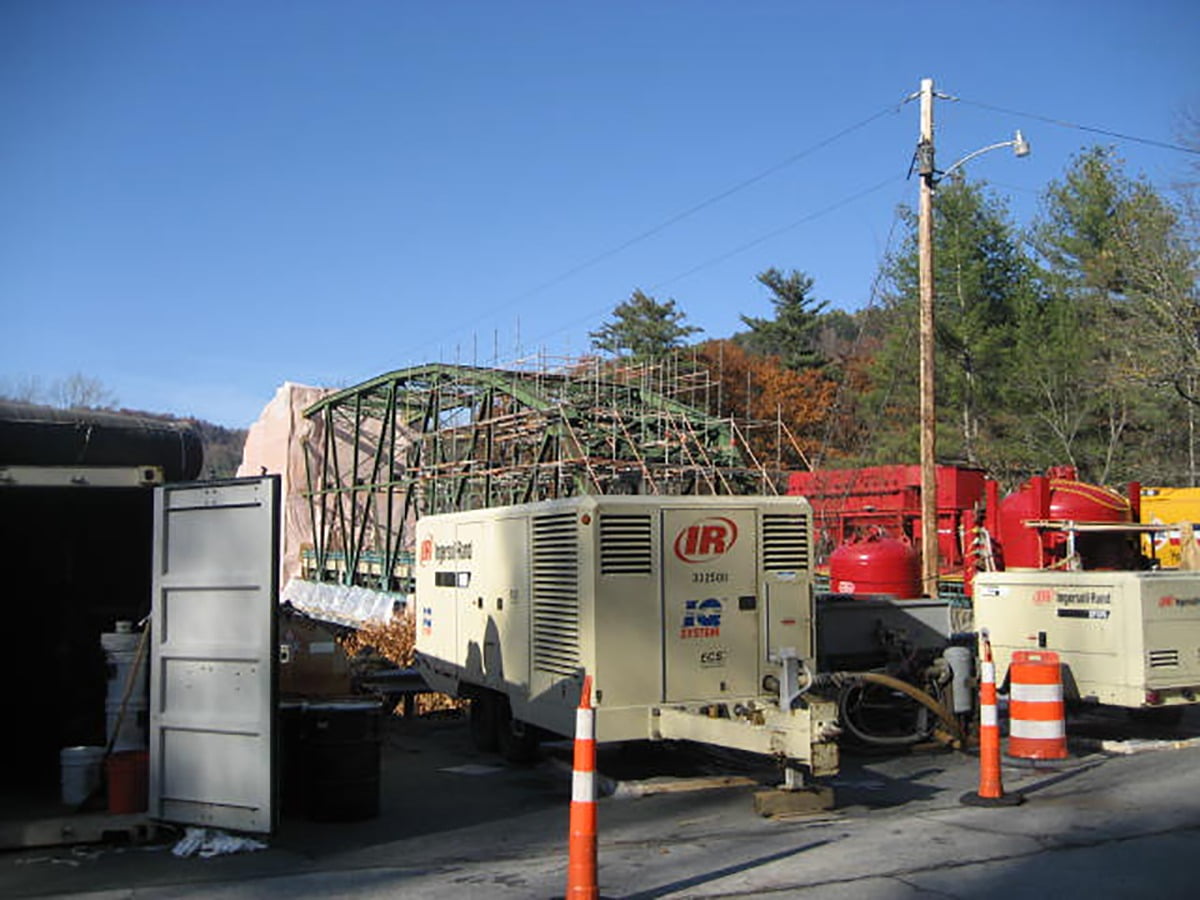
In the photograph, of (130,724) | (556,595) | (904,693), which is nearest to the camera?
(130,724)

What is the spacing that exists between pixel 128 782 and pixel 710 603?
471cm

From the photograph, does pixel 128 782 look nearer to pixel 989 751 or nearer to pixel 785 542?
pixel 785 542

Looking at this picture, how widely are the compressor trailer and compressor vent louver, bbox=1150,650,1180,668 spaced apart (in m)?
3.93

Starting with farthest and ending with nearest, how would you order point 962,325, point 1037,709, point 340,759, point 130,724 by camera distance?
1. point 962,325
2. point 1037,709
3. point 340,759
4. point 130,724

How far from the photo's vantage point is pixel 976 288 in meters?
43.8

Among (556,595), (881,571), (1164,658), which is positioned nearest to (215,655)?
(556,595)

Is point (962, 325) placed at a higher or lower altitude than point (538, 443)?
higher

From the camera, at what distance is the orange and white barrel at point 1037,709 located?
10105 mm

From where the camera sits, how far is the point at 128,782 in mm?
8062

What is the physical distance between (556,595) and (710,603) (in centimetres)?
133

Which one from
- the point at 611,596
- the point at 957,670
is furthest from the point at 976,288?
the point at 611,596

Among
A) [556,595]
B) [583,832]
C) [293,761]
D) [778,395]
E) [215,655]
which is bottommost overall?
[293,761]

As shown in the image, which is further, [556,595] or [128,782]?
[556,595]

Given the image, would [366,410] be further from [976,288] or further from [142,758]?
[142,758]
